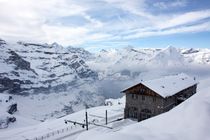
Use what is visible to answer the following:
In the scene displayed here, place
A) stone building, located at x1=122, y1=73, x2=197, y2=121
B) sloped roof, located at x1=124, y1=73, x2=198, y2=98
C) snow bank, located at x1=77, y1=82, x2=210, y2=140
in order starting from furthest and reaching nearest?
sloped roof, located at x1=124, y1=73, x2=198, y2=98
stone building, located at x1=122, y1=73, x2=197, y2=121
snow bank, located at x1=77, y1=82, x2=210, y2=140

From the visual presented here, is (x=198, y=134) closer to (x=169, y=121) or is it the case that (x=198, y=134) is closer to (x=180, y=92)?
(x=169, y=121)

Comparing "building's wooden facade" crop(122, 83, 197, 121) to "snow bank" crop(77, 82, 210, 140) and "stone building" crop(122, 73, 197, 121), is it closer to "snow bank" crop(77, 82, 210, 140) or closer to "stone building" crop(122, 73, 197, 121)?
"stone building" crop(122, 73, 197, 121)

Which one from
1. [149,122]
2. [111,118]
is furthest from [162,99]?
[149,122]

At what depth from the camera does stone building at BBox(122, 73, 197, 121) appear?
174 ft

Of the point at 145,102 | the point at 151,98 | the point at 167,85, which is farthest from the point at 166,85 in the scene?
the point at 145,102

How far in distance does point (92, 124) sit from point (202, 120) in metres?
42.1

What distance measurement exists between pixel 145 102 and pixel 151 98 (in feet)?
5.59

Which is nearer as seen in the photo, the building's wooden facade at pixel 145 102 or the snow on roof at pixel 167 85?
the building's wooden facade at pixel 145 102

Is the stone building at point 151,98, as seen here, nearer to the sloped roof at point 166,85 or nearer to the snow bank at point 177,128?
the sloped roof at point 166,85

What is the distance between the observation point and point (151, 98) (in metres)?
54.1

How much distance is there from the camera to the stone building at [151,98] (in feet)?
174

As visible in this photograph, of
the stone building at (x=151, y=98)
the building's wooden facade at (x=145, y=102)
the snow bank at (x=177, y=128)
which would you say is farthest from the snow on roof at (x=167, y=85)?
the snow bank at (x=177, y=128)

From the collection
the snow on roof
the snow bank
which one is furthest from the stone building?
the snow bank

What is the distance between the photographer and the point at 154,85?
55.0 metres
